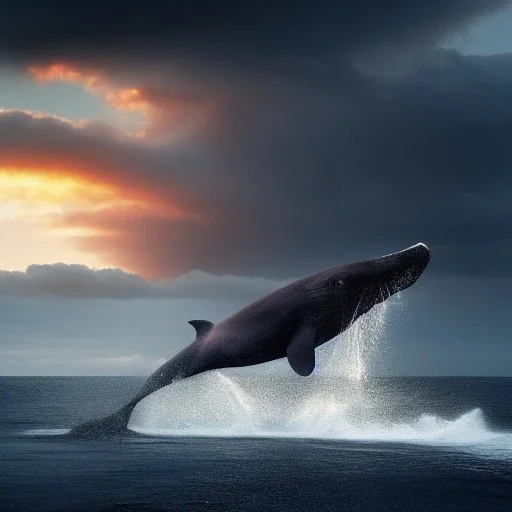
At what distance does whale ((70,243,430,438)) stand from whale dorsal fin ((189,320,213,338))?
1.58 metres

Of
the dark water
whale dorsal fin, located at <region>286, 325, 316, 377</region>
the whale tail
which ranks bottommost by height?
the dark water

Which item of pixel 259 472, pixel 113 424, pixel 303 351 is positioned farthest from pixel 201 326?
pixel 113 424

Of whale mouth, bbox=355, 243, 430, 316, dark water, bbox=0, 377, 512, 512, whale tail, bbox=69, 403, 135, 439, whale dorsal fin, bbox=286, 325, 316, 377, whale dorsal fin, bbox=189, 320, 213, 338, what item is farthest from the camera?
whale tail, bbox=69, 403, 135, 439

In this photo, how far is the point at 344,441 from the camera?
130 ft

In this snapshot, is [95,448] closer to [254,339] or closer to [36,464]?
[36,464]

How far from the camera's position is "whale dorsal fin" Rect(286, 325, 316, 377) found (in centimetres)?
2241

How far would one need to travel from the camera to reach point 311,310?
76.5ft

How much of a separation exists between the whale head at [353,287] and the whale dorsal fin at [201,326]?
495 cm

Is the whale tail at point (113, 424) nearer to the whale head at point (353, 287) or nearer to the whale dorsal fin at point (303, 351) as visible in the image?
the whale dorsal fin at point (303, 351)

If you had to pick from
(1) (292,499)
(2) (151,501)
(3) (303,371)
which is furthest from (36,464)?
(3) (303,371)

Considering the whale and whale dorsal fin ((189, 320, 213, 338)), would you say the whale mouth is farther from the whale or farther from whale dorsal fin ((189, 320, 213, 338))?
whale dorsal fin ((189, 320, 213, 338))

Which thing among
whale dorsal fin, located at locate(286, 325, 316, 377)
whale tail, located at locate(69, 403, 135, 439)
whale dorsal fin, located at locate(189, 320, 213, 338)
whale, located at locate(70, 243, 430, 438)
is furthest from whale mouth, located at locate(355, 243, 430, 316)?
whale tail, located at locate(69, 403, 135, 439)

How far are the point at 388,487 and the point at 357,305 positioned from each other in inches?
287

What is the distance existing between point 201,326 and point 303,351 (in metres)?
5.76
